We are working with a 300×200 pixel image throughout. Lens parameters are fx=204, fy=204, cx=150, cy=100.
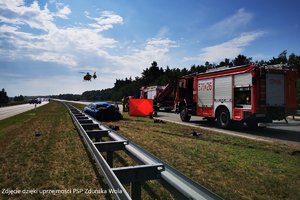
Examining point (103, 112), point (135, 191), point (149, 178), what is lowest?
point (135, 191)

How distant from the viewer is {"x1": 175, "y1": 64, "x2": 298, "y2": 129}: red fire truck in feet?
31.1

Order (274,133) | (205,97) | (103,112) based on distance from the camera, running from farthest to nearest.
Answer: (103,112) < (205,97) < (274,133)

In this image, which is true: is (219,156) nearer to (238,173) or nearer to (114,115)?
(238,173)

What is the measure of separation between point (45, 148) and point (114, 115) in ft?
27.3

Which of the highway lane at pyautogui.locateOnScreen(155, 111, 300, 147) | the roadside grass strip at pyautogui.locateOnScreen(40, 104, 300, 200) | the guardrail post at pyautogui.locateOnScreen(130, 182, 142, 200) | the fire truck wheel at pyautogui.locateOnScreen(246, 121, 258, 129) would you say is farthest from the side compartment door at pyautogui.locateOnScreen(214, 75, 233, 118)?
the guardrail post at pyautogui.locateOnScreen(130, 182, 142, 200)

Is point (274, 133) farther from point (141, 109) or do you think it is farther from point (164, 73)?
point (164, 73)

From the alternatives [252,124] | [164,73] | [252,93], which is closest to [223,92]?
[252,93]

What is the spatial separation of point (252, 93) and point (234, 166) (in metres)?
5.53

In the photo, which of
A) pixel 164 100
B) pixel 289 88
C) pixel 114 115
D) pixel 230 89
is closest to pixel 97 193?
pixel 230 89

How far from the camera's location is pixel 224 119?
11172 millimetres

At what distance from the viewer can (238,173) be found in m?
4.54

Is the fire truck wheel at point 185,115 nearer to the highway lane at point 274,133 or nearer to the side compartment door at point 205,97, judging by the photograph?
the side compartment door at point 205,97

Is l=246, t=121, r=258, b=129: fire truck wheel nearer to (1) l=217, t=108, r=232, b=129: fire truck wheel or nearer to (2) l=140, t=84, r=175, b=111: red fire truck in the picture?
(1) l=217, t=108, r=232, b=129: fire truck wheel

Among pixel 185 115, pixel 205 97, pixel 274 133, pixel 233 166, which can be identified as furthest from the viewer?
pixel 185 115
